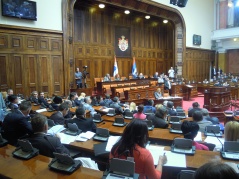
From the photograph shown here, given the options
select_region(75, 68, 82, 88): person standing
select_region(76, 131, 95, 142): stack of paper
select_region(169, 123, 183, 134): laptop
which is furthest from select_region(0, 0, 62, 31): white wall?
select_region(169, 123, 183, 134): laptop

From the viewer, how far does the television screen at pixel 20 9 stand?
809 centimetres

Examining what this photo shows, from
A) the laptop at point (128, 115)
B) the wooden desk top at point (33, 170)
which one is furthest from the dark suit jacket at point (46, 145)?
the laptop at point (128, 115)

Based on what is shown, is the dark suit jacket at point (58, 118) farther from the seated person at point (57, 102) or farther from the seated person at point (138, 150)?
the seated person at point (138, 150)

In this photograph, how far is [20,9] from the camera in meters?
8.47

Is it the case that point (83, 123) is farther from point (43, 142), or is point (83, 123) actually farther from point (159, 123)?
point (159, 123)

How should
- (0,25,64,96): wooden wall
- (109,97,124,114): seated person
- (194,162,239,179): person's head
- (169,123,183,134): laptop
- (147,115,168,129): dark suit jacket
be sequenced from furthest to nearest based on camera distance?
1. (0,25,64,96): wooden wall
2. (109,97,124,114): seated person
3. (147,115,168,129): dark suit jacket
4. (169,123,183,134): laptop
5. (194,162,239,179): person's head

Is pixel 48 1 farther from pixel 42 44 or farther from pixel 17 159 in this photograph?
pixel 17 159

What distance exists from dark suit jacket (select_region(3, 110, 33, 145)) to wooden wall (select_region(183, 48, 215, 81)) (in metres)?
14.9

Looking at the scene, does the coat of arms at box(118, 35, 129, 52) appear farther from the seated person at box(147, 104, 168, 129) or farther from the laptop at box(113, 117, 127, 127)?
the laptop at box(113, 117, 127, 127)

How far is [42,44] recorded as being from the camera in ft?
31.3

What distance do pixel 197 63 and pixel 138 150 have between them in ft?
56.7

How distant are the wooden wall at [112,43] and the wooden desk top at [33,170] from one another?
10.7 metres

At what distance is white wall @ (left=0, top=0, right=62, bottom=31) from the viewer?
8.89m

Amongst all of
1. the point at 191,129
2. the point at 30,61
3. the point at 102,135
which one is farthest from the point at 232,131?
the point at 30,61
